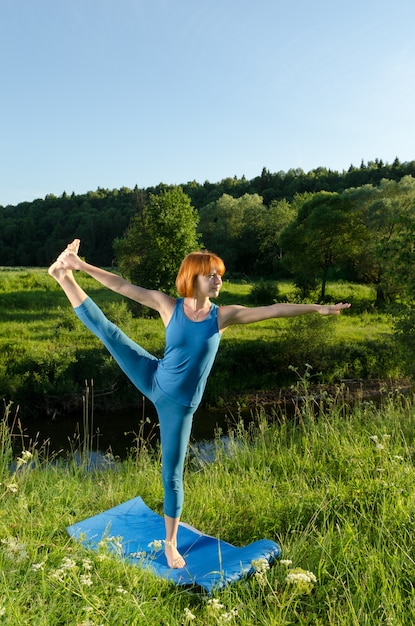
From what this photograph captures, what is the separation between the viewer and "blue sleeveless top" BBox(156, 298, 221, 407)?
12.5 feet

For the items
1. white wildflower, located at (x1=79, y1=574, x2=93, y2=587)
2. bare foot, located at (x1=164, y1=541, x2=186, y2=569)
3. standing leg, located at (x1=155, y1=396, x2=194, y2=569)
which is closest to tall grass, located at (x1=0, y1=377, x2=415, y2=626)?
white wildflower, located at (x1=79, y1=574, x2=93, y2=587)

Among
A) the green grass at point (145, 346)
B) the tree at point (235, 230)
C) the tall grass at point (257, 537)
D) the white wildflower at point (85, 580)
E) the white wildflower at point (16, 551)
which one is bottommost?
the green grass at point (145, 346)

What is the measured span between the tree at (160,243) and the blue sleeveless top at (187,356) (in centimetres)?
1910

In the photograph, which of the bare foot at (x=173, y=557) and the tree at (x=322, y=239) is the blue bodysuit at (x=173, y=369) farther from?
the tree at (x=322, y=239)

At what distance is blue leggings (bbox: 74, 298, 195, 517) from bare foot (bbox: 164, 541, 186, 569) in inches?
8.7

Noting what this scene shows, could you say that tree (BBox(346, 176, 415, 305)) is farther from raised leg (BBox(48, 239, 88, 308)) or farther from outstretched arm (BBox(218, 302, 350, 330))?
raised leg (BBox(48, 239, 88, 308))

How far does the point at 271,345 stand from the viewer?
2148cm

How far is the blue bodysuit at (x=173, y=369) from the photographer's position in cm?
383

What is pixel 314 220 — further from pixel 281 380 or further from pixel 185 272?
pixel 185 272

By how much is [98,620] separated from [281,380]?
1847cm

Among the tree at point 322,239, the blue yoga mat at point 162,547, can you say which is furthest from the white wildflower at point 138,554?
the tree at point 322,239

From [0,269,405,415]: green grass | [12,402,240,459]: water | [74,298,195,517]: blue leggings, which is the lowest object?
[12,402,240,459]: water

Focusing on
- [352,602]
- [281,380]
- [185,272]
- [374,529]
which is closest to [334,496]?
[374,529]

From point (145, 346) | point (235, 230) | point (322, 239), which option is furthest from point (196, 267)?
point (235, 230)
